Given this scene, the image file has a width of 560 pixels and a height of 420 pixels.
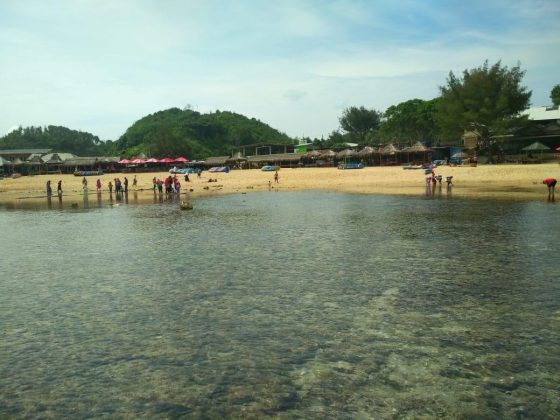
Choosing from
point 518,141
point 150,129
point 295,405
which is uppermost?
point 150,129

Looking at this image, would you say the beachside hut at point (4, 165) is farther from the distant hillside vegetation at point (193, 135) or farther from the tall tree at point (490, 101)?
the tall tree at point (490, 101)

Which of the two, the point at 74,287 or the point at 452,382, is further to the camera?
the point at 74,287

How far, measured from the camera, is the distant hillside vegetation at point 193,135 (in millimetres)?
98250

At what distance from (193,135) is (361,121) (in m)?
43.6

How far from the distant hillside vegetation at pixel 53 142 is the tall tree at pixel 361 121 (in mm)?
65897

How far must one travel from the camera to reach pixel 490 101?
53281 mm

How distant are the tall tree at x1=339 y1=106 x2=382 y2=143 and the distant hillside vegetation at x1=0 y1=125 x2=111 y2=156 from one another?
65.9 meters

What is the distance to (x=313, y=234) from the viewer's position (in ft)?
56.7

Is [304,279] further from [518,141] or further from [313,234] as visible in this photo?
[518,141]

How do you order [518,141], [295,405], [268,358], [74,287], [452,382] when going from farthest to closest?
[518,141], [74,287], [268,358], [452,382], [295,405]

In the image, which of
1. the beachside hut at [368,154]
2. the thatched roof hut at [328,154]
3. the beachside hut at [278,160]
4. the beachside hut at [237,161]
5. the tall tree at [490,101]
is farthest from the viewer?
the beachside hut at [237,161]

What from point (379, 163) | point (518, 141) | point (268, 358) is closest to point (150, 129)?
point (379, 163)

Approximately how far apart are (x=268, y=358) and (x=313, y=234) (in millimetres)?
11182

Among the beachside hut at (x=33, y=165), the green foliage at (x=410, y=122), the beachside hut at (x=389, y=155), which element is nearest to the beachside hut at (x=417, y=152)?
the beachside hut at (x=389, y=155)
